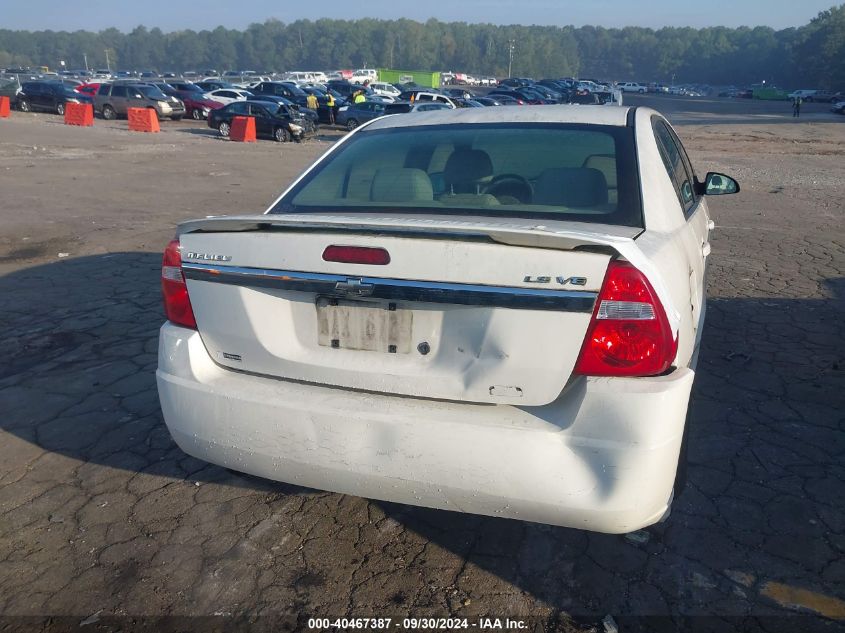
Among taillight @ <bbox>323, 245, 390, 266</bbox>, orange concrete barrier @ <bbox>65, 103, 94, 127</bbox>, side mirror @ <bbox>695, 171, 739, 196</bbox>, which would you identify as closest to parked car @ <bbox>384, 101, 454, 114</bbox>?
orange concrete barrier @ <bbox>65, 103, 94, 127</bbox>

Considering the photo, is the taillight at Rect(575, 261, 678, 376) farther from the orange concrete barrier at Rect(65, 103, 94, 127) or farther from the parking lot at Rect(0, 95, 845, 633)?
the orange concrete barrier at Rect(65, 103, 94, 127)

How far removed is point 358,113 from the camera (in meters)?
28.9

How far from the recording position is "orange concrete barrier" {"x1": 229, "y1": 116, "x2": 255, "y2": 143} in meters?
24.6

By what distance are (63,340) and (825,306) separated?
20.8 feet

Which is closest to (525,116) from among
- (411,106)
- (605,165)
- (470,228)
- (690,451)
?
(605,165)

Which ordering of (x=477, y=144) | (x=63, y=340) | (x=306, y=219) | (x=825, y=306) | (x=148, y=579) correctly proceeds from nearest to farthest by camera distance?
(x=306, y=219) → (x=148, y=579) → (x=477, y=144) → (x=63, y=340) → (x=825, y=306)

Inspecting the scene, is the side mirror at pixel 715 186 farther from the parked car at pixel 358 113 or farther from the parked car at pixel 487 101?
the parked car at pixel 487 101

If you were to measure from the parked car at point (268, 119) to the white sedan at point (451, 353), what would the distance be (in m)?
23.3

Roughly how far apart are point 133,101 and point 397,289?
107 ft

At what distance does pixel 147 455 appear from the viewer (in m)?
3.68

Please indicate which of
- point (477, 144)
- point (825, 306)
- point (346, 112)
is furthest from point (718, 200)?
point (346, 112)

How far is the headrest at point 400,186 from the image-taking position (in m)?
3.24

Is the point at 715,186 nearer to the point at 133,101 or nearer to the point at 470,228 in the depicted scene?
the point at 470,228

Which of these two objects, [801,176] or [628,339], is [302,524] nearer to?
[628,339]
